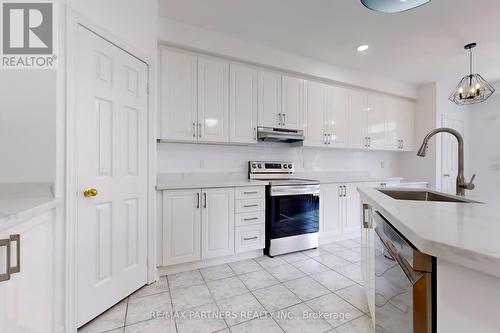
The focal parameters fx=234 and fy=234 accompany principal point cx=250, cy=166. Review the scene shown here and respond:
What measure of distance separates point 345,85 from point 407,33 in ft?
3.62

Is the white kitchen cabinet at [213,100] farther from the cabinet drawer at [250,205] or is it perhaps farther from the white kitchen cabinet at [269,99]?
the cabinet drawer at [250,205]

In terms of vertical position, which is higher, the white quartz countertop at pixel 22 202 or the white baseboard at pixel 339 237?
the white quartz countertop at pixel 22 202

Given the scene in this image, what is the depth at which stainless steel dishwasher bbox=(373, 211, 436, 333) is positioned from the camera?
0.65m

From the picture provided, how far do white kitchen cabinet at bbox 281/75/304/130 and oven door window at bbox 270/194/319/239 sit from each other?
1029mm

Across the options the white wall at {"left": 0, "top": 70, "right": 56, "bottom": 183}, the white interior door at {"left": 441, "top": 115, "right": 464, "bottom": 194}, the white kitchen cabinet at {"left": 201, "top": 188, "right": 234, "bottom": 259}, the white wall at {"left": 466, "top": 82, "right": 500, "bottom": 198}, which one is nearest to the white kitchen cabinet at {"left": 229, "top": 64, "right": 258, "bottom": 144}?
the white kitchen cabinet at {"left": 201, "top": 188, "right": 234, "bottom": 259}

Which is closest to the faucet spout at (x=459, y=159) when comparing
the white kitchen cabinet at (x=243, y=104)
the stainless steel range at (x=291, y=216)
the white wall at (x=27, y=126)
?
the stainless steel range at (x=291, y=216)

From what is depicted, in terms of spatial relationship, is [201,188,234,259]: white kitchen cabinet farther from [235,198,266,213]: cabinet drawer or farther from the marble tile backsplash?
the marble tile backsplash

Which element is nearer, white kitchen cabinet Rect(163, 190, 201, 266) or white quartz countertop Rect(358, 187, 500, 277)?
white quartz countertop Rect(358, 187, 500, 277)

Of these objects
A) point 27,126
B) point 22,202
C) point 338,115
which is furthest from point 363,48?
point 22,202

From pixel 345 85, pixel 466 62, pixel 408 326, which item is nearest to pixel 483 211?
pixel 408 326

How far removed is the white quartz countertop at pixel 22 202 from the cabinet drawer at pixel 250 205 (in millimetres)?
1639

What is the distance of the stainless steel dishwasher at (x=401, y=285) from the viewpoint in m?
0.65

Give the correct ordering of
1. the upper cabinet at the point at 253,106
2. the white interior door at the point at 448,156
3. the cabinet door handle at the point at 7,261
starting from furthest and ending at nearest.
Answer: the white interior door at the point at 448,156 < the upper cabinet at the point at 253,106 < the cabinet door handle at the point at 7,261

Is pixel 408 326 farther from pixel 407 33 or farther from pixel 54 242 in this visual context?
pixel 407 33
